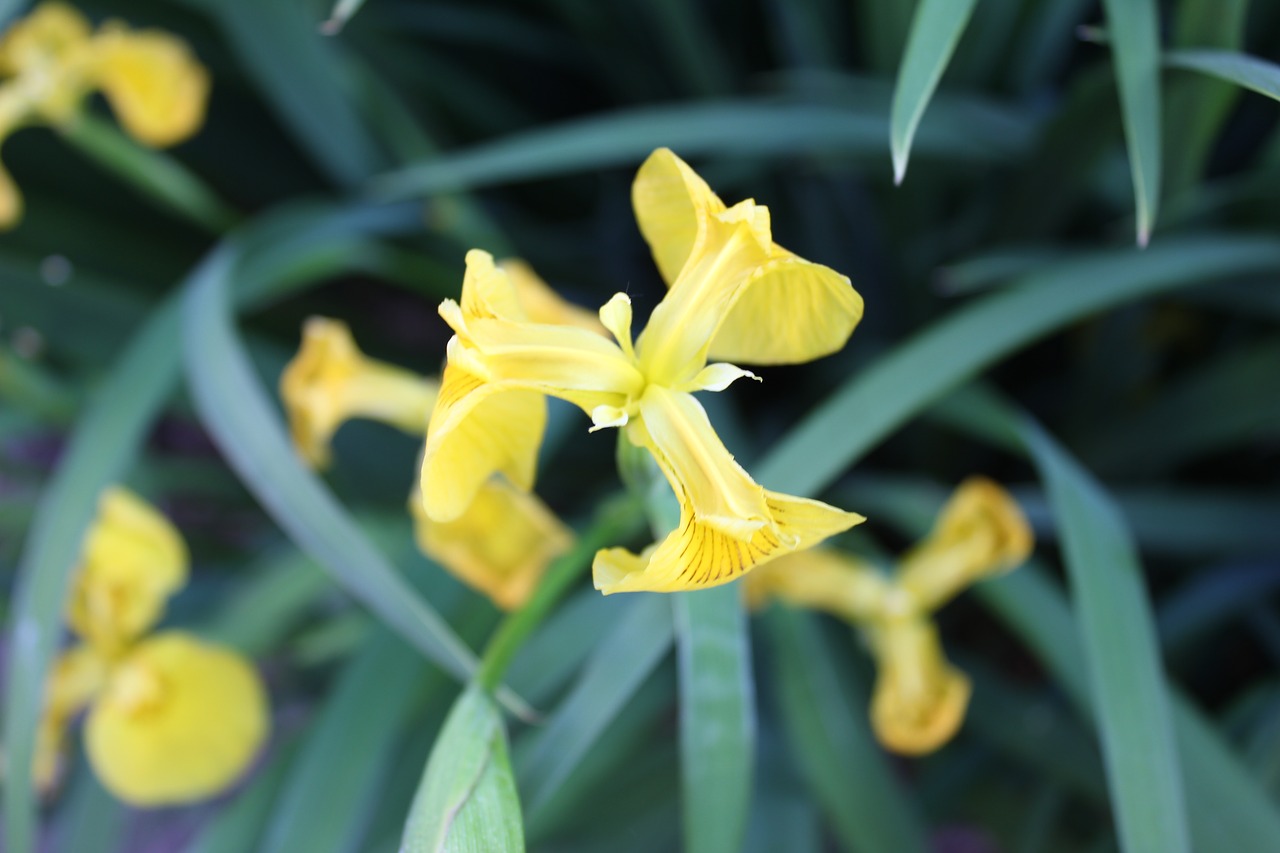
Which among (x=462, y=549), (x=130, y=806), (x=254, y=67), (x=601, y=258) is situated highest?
(x=254, y=67)

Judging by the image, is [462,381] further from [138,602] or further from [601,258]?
[601,258]

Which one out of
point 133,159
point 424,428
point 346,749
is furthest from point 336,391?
point 133,159

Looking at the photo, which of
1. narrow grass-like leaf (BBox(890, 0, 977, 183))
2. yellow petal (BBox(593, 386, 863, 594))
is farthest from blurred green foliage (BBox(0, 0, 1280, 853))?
yellow petal (BBox(593, 386, 863, 594))

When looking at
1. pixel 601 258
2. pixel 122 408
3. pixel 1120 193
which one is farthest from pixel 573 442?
pixel 1120 193

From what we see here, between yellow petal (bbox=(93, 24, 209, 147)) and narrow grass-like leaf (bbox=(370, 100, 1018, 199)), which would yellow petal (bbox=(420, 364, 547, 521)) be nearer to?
narrow grass-like leaf (bbox=(370, 100, 1018, 199))

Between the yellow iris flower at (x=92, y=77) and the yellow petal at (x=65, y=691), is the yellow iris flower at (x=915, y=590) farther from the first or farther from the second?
the yellow iris flower at (x=92, y=77)

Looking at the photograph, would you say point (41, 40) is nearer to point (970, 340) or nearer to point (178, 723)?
point (178, 723)
